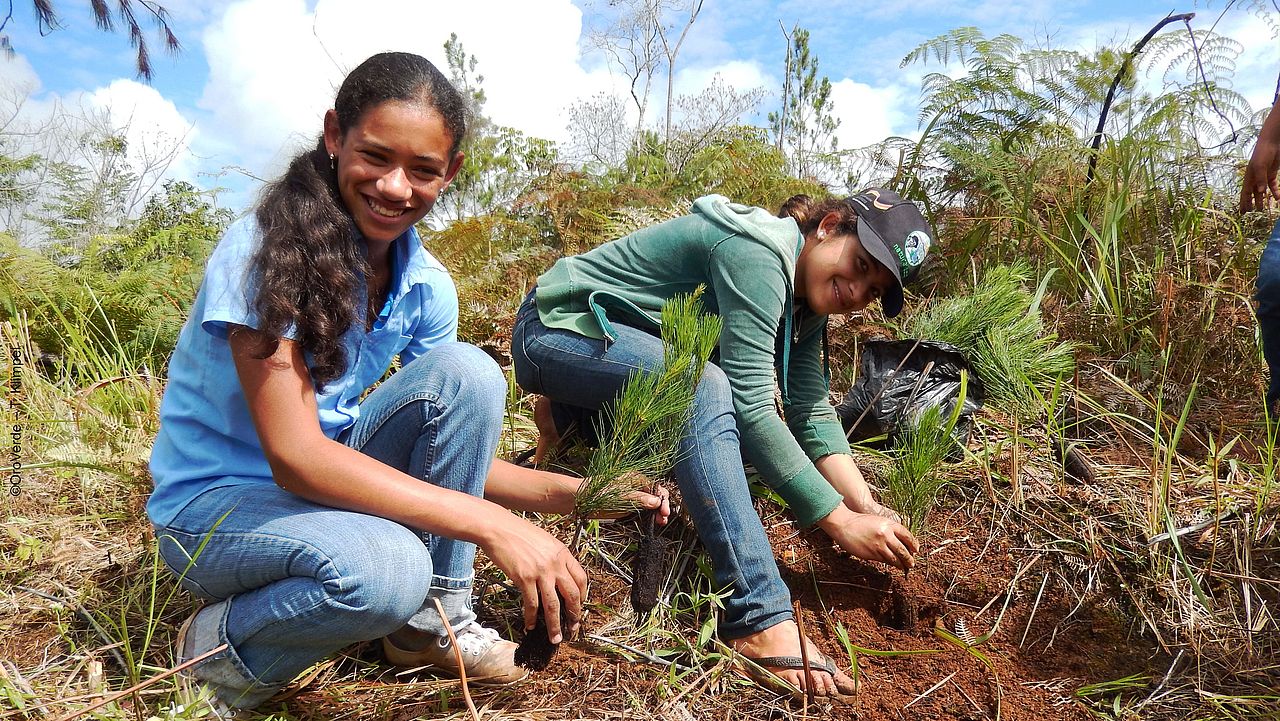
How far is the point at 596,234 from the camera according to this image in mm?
4016

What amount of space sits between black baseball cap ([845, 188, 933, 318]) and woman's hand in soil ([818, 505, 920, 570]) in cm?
61

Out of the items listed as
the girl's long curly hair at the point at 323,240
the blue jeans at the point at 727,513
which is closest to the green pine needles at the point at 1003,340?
the blue jeans at the point at 727,513

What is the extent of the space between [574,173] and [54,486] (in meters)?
2.85

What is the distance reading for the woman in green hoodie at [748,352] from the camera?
1.87m

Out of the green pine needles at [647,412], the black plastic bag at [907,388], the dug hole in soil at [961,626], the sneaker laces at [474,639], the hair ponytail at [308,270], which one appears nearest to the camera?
the hair ponytail at [308,270]

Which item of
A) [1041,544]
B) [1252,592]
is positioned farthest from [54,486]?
[1252,592]

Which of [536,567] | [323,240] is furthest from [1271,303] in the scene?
[323,240]

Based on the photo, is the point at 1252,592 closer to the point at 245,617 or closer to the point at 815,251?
the point at 815,251

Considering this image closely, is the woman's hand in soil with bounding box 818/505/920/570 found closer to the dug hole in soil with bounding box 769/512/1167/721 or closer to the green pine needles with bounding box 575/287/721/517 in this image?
the dug hole in soil with bounding box 769/512/1167/721

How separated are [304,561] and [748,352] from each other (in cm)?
113

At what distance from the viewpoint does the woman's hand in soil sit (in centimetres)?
201

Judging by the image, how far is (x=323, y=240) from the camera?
4.74 feet

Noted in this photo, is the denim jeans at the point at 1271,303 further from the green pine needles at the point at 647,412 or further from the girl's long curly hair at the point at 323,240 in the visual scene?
the girl's long curly hair at the point at 323,240

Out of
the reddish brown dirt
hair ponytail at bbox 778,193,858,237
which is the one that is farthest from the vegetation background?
hair ponytail at bbox 778,193,858,237
